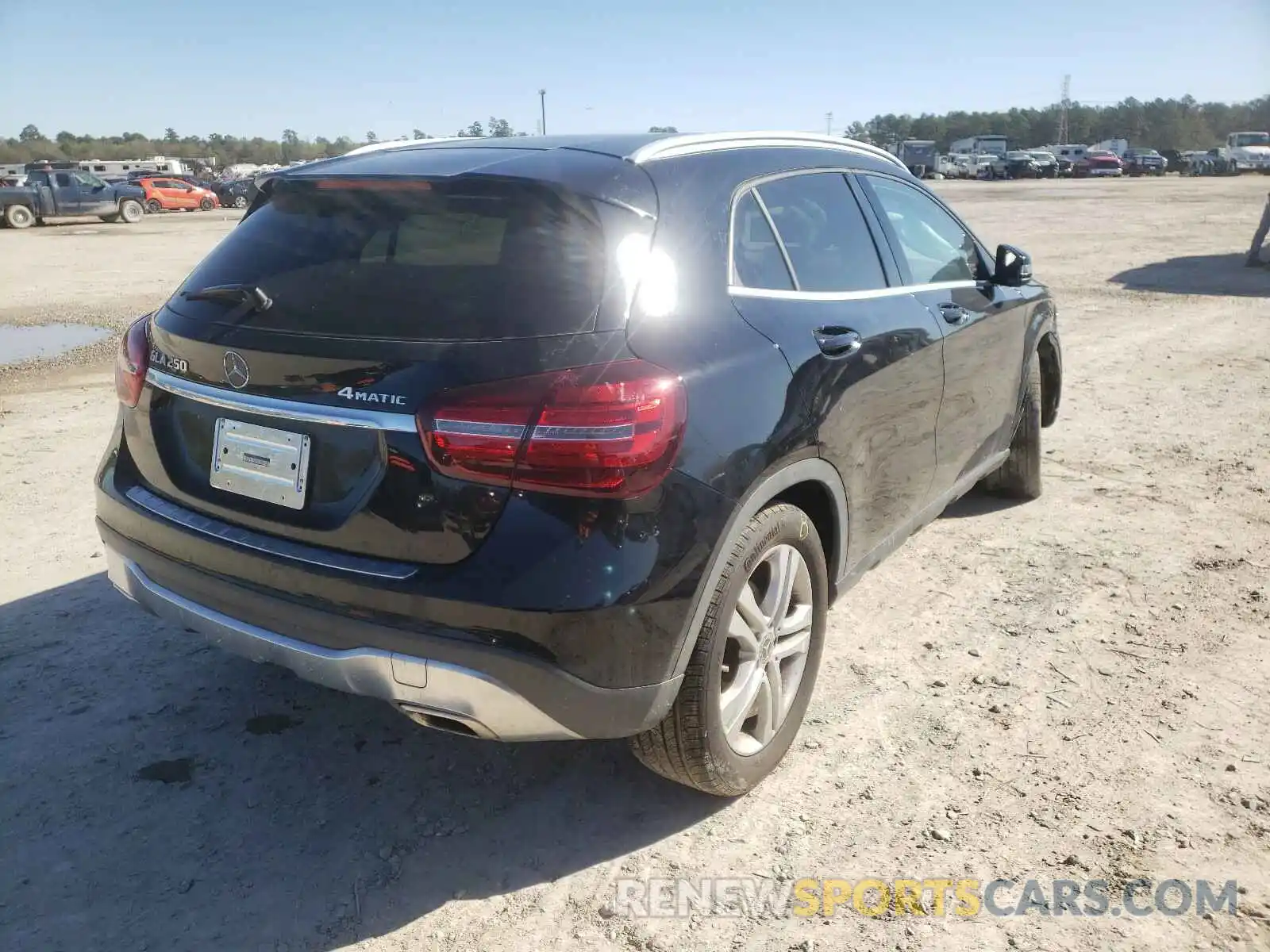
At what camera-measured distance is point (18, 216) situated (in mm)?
28750

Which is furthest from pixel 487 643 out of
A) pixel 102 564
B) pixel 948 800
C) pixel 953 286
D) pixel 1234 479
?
pixel 1234 479

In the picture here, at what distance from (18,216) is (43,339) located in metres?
23.0

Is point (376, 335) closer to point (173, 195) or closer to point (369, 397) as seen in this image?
point (369, 397)

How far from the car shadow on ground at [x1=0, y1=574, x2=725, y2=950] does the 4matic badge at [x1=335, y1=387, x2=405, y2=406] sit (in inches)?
48.9

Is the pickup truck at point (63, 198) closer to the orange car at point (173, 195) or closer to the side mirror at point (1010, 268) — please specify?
the orange car at point (173, 195)

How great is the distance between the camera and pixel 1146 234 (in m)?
21.2

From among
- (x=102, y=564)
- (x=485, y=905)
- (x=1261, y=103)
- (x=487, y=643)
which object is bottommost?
(x=485, y=905)

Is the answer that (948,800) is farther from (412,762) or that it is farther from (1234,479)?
(1234,479)

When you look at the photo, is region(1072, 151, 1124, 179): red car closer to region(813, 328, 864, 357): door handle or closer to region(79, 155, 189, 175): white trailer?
region(79, 155, 189, 175): white trailer

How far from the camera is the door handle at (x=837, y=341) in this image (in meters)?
2.99

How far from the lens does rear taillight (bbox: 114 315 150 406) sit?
2.85 metres

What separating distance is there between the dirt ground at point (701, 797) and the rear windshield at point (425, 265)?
4.51ft

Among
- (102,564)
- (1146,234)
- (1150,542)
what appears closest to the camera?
(102,564)

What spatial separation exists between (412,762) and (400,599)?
1014mm
